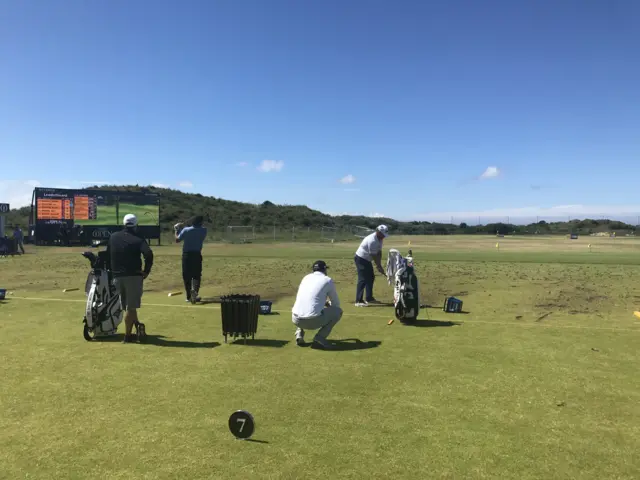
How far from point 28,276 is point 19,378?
14581 mm

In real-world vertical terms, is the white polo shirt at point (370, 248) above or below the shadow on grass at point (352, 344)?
above

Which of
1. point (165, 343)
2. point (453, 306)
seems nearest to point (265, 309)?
point (165, 343)

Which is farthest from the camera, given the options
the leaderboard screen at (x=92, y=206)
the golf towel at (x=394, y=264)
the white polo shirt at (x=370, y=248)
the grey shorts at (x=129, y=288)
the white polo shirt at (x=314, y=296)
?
the leaderboard screen at (x=92, y=206)

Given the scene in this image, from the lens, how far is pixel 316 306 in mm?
7637

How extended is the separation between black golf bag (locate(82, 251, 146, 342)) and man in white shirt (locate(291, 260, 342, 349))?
108 inches

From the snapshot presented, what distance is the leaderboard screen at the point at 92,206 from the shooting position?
147 ft

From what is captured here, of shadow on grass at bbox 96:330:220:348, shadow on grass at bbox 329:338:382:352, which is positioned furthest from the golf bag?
shadow on grass at bbox 96:330:220:348

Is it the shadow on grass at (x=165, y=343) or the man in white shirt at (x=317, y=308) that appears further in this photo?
the shadow on grass at (x=165, y=343)

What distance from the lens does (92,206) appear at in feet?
154

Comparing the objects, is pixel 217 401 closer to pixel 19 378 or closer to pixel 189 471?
pixel 189 471

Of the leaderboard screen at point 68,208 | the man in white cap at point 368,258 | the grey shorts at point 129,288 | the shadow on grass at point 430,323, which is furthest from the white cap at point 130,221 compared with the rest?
the leaderboard screen at point 68,208

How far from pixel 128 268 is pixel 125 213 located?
43695 millimetres

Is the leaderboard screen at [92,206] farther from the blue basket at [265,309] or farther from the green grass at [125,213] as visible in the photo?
the blue basket at [265,309]

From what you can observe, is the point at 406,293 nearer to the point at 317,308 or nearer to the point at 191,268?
the point at 317,308
